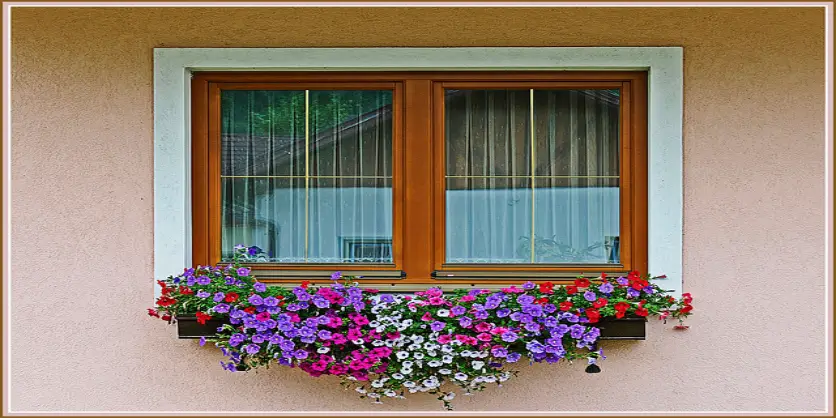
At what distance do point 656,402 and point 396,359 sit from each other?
3.97 ft

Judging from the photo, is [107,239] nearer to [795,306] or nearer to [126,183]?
[126,183]

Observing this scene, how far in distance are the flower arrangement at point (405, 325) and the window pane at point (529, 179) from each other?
291 mm

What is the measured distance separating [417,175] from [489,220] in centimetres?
41

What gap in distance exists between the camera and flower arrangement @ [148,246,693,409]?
292cm

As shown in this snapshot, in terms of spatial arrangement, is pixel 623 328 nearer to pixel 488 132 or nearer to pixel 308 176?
pixel 488 132

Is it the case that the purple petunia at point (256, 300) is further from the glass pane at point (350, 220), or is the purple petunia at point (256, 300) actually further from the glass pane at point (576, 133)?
the glass pane at point (576, 133)

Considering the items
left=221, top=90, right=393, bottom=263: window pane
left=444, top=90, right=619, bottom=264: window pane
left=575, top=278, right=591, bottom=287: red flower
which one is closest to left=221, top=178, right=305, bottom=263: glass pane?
left=221, top=90, right=393, bottom=263: window pane

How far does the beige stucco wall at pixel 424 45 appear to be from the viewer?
317cm

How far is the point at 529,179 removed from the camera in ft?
11.1

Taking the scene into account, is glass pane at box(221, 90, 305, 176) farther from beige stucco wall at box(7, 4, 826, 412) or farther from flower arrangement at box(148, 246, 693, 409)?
flower arrangement at box(148, 246, 693, 409)

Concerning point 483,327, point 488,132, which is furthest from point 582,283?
point 488,132

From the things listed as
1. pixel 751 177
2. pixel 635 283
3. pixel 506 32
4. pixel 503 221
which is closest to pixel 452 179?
pixel 503 221

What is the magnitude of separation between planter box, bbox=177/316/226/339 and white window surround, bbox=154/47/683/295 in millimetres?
260

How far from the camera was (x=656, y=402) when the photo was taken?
3.22m
